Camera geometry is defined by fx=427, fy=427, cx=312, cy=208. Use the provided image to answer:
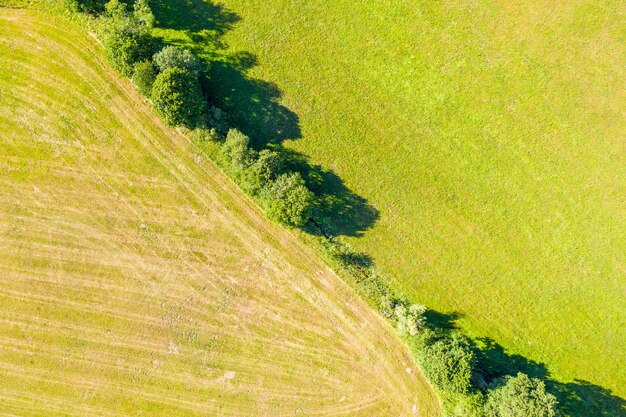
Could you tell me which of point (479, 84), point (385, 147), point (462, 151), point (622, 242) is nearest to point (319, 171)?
point (385, 147)

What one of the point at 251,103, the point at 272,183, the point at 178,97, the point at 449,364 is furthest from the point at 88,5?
the point at 449,364

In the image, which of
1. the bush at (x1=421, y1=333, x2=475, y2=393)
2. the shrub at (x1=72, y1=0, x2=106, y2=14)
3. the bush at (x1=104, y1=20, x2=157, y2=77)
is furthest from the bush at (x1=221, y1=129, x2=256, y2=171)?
the bush at (x1=421, y1=333, x2=475, y2=393)

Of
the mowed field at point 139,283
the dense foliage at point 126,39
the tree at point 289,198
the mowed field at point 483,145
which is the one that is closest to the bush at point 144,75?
the dense foliage at point 126,39

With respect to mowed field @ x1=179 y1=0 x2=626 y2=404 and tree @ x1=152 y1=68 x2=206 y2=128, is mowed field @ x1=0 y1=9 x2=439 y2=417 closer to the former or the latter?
tree @ x1=152 y1=68 x2=206 y2=128

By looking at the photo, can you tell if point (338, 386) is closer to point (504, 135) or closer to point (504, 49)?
point (504, 135)

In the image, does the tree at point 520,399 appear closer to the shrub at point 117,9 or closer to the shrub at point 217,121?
the shrub at point 217,121

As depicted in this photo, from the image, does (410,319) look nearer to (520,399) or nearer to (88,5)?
(520,399)
